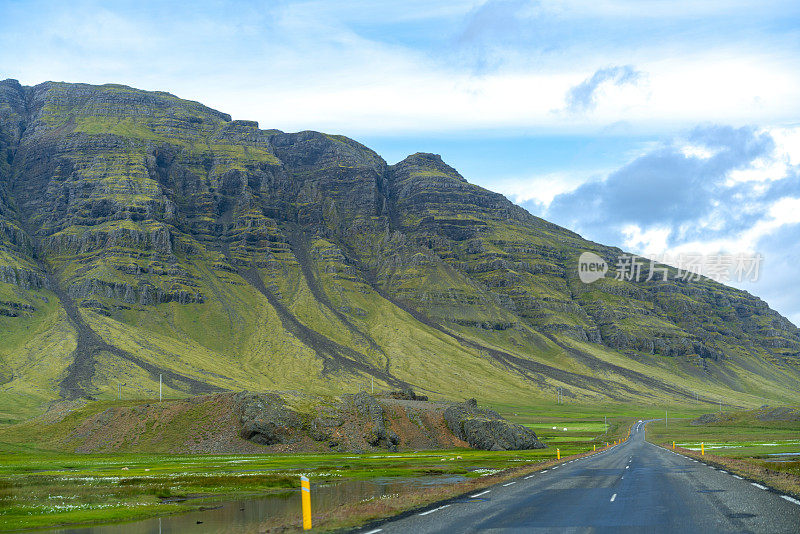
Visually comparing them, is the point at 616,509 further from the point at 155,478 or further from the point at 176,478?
the point at 155,478

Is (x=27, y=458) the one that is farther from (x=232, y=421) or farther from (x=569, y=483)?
(x=569, y=483)

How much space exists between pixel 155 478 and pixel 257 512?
27.9 metres

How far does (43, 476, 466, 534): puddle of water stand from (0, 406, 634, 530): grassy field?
8.28 feet

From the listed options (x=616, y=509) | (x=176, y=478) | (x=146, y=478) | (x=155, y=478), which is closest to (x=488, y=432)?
(x=176, y=478)

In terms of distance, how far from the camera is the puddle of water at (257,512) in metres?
36.9

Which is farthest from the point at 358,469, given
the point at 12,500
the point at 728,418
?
the point at 728,418

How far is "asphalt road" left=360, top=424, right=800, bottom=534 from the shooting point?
24156 mm

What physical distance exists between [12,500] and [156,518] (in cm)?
1539

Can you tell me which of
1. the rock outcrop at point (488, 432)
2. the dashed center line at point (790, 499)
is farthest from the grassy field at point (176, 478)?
the rock outcrop at point (488, 432)

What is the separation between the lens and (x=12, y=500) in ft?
166

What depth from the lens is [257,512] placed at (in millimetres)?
43156

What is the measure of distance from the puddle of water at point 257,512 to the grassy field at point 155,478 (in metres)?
2.52

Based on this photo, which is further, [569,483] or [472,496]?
[569,483]

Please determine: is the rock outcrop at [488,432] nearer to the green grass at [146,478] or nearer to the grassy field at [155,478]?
the green grass at [146,478]
